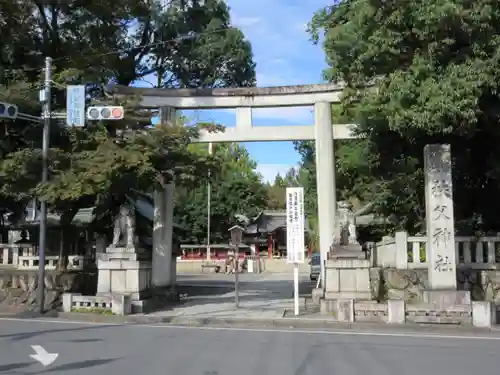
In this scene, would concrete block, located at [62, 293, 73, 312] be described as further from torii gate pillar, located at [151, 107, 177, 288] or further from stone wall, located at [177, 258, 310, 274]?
stone wall, located at [177, 258, 310, 274]

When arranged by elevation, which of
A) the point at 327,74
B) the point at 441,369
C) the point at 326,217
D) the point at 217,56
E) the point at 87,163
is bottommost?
the point at 441,369

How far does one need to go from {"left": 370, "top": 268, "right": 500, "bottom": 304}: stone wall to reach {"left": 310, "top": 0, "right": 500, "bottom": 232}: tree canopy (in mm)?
2720

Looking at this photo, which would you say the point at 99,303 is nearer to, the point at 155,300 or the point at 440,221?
the point at 155,300

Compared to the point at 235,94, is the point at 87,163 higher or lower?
lower

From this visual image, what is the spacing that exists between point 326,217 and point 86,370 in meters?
11.1

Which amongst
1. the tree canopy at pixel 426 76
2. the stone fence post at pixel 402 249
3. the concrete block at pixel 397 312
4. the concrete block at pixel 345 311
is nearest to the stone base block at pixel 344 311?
the concrete block at pixel 345 311

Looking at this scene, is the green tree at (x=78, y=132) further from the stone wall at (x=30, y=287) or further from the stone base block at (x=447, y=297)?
the stone base block at (x=447, y=297)

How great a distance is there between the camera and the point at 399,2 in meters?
12.6

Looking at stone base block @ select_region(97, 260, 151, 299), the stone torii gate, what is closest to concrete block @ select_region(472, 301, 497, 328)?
the stone torii gate

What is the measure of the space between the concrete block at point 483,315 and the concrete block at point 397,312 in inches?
62.6

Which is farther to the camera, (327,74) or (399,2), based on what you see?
(327,74)

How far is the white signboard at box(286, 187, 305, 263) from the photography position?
51.5ft

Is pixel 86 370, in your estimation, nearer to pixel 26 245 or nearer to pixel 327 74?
pixel 327 74

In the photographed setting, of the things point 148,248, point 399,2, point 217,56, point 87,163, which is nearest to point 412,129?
point 399,2
